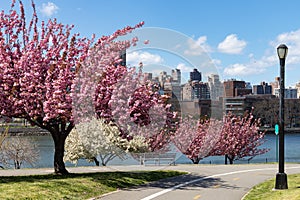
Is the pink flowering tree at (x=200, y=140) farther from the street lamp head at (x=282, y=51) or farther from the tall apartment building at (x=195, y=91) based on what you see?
the street lamp head at (x=282, y=51)

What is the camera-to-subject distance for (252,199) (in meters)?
12.8

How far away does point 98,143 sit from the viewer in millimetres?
26109

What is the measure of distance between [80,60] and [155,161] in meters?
12.4

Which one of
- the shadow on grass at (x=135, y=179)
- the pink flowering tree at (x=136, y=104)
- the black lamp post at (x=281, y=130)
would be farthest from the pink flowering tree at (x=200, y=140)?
the black lamp post at (x=281, y=130)

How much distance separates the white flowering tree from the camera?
23.7m

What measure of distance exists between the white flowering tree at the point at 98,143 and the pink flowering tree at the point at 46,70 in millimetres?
6885

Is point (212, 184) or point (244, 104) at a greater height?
point (244, 104)

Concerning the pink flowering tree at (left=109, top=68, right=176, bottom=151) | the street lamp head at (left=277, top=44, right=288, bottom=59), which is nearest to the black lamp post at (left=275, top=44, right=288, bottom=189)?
the street lamp head at (left=277, top=44, right=288, bottom=59)

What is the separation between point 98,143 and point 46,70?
459 inches

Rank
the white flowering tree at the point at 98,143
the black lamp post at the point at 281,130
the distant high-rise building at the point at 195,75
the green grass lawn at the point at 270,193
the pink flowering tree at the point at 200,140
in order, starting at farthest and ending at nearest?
the pink flowering tree at the point at 200,140 → the white flowering tree at the point at 98,143 → the distant high-rise building at the point at 195,75 → the black lamp post at the point at 281,130 → the green grass lawn at the point at 270,193

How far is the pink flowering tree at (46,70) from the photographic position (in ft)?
46.9

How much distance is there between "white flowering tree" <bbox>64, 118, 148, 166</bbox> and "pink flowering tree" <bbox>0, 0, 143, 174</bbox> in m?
6.89

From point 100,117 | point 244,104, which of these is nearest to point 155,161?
point 100,117

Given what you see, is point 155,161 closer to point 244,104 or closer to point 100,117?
point 100,117
